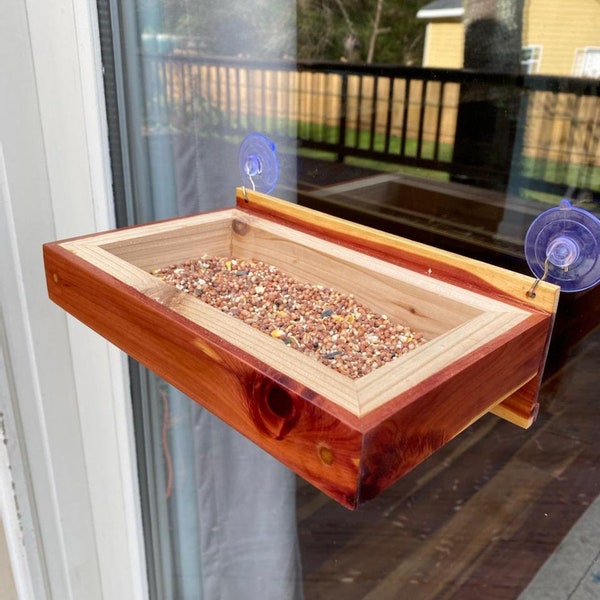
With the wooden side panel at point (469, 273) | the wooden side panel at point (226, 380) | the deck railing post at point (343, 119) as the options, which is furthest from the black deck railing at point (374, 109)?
the wooden side panel at point (226, 380)

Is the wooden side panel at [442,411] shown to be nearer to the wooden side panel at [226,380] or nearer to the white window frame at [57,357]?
the wooden side panel at [226,380]

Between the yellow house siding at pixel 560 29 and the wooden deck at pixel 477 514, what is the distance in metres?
0.25

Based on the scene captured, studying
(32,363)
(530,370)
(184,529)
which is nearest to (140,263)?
(530,370)

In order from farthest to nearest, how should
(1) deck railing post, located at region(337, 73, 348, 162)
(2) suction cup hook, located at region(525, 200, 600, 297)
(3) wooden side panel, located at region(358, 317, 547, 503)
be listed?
(1) deck railing post, located at region(337, 73, 348, 162) < (2) suction cup hook, located at region(525, 200, 600, 297) < (3) wooden side panel, located at region(358, 317, 547, 503)

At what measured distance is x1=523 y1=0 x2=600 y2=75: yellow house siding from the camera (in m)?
0.48

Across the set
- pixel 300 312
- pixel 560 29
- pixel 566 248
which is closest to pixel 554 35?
pixel 560 29

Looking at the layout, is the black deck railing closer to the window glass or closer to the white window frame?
the window glass

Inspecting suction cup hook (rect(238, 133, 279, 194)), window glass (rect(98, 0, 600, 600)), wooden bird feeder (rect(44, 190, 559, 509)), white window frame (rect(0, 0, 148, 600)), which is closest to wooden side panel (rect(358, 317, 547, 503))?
wooden bird feeder (rect(44, 190, 559, 509))

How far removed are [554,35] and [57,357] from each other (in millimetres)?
892

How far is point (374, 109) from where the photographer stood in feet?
2.20

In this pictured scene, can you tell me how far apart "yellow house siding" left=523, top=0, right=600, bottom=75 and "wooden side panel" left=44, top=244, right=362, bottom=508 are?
352 millimetres

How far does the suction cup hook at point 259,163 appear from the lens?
720 millimetres

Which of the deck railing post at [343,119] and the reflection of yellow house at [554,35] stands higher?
the reflection of yellow house at [554,35]

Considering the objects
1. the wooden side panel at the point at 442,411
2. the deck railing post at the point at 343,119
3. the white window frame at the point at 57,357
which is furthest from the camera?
the white window frame at the point at 57,357
